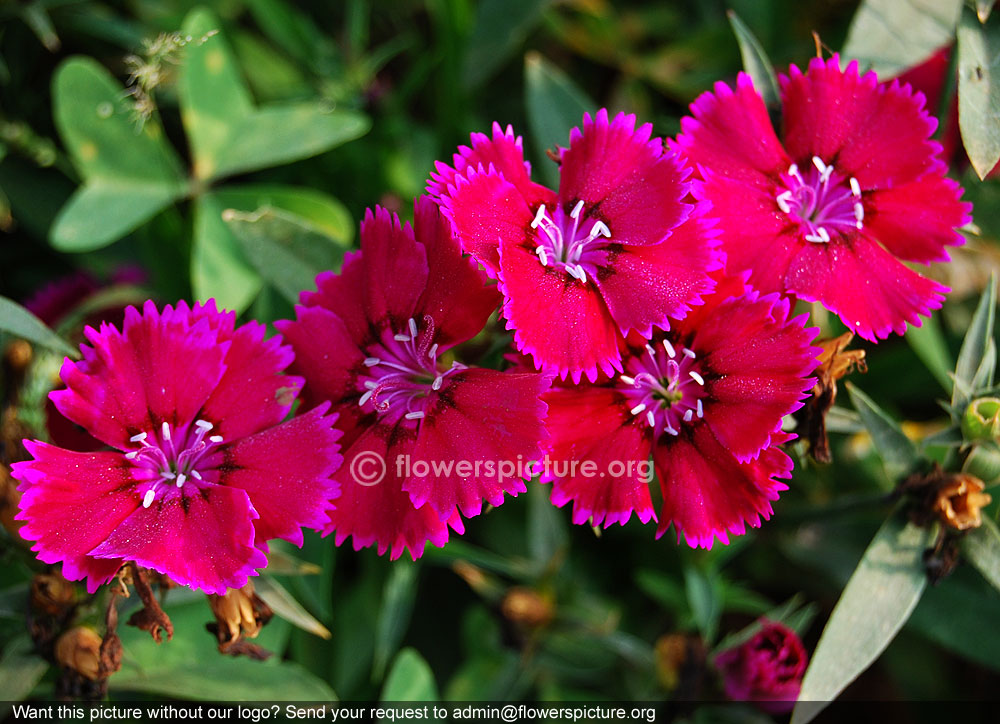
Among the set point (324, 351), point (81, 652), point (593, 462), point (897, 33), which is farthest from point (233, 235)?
point (897, 33)

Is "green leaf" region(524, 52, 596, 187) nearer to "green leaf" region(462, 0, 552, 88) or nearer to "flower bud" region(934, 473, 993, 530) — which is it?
"green leaf" region(462, 0, 552, 88)

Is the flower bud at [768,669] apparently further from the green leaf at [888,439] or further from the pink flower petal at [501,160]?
the pink flower petal at [501,160]

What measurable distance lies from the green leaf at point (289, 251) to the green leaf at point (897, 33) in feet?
3.52

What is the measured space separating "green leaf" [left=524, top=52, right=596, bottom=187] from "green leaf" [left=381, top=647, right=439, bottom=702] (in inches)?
43.2

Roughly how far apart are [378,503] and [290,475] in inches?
5.0

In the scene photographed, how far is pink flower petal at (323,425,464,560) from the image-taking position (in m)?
1.18

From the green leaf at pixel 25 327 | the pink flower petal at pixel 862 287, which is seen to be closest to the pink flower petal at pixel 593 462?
the pink flower petal at pixel 862 287

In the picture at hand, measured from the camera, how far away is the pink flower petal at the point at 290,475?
3.78 ft

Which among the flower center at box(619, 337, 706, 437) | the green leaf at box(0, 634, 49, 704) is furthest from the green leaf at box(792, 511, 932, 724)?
the green leaf at box(0, 634, 49, 704)

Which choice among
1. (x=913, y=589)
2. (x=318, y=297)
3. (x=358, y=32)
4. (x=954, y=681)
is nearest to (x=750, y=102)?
(x=318, y=297)

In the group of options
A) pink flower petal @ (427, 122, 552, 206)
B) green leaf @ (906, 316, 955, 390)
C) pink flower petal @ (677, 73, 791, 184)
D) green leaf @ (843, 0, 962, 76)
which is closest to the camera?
pink flower petal @ (427, 122, 552, 206)

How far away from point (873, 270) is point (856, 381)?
91cm

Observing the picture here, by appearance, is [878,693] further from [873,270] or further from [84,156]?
[84,156]

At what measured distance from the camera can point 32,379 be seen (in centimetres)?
180
